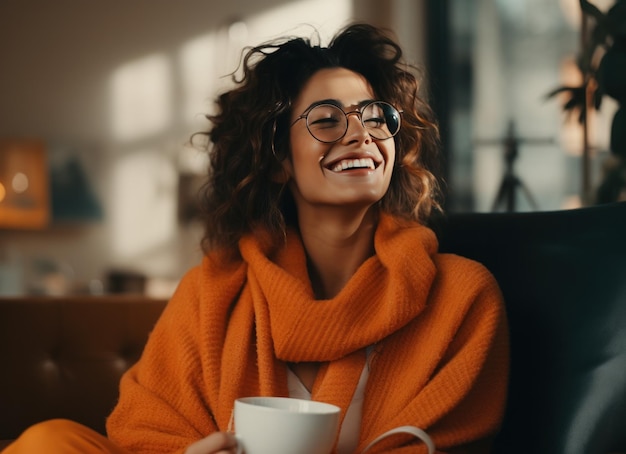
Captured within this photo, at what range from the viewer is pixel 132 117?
5.69m

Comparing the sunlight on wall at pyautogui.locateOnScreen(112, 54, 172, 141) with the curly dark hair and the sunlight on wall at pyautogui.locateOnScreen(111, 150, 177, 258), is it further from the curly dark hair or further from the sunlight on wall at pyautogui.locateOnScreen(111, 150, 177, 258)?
the curly dark hair

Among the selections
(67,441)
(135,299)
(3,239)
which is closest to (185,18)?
(3,239)

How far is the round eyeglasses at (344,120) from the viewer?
1.67 m

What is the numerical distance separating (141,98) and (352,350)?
440 cm

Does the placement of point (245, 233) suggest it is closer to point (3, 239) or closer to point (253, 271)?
point (253, 271)

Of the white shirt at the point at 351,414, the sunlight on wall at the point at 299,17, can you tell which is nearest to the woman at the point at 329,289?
the white shirt at the point at 351,414

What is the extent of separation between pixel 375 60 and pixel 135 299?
796 millimetres

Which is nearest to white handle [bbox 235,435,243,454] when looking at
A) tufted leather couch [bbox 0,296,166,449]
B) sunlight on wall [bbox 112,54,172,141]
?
tufted leather couch [bbox 0,296,166,449]

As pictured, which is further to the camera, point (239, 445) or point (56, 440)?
point (56, 440)

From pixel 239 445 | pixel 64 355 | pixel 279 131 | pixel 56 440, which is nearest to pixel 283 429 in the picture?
pixel 239 445

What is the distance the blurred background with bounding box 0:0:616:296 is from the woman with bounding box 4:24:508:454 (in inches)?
131

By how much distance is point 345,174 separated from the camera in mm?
1635

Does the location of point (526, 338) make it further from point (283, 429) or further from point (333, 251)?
point (283, 429)

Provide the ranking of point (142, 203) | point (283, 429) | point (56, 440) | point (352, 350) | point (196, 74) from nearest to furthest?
point (283, 429) < point (56, 440) < point (352, 350) < point (142, 203) < point (196, 74)
